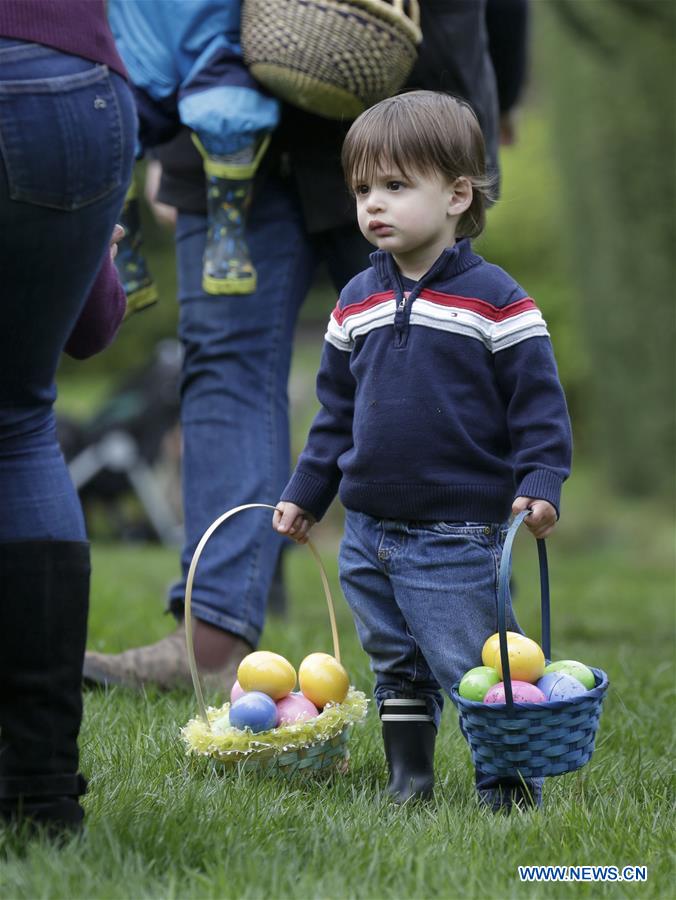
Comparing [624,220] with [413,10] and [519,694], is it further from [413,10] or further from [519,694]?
[519,694]

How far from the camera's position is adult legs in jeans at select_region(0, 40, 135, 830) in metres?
1.96

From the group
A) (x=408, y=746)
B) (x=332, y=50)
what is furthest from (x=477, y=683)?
(x=332, y=50)

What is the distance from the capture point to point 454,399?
2.55 m

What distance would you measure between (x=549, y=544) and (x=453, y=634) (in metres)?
8.85

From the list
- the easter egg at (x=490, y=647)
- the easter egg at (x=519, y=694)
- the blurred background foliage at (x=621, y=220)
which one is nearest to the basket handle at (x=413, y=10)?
the easter egg at (x=490, y=647)

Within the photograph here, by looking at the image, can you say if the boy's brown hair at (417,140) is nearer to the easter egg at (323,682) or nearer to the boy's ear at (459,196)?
the boy's ear at (459,196)

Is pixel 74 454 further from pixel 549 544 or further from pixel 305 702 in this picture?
pixel 305 702

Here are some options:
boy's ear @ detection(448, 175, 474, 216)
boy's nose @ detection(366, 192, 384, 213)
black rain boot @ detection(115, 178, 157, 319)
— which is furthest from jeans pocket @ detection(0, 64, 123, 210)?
black rain boot @ detection(115, 178, 157, 319)

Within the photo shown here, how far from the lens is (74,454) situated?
10977 mm

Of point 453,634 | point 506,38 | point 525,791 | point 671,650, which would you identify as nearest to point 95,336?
point 453,634

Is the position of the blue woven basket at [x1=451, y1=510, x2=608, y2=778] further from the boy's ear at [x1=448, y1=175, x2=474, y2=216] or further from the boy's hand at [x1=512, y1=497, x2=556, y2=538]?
the boy's ear at [x1=448, y1=175, x2=474, y2=216]

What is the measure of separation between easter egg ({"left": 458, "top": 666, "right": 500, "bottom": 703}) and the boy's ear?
85cm

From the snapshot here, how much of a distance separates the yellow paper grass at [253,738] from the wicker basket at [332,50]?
132 centimetres

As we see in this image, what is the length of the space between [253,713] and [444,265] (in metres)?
0.91
